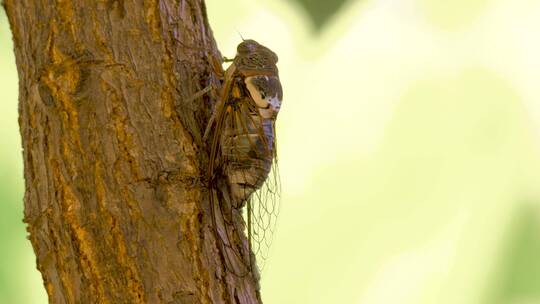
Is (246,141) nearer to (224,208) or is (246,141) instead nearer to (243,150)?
(243,150)

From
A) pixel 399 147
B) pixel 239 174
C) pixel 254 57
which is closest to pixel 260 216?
pixel 239 174

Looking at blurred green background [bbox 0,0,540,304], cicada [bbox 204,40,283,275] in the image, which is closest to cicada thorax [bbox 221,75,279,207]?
cicada [bbox 204,40,283,275]

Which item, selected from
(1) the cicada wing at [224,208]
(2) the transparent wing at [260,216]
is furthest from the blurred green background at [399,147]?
(1) the cicada wing at [224,208]

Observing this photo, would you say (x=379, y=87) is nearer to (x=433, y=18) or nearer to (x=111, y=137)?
(x=433, y=18)

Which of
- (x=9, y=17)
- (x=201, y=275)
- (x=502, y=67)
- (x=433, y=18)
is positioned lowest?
(x=201, y=275)

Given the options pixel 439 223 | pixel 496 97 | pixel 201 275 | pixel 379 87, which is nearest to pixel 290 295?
pixel 439 223

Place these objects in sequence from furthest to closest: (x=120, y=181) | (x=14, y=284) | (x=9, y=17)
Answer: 1. (x=14, y=284)
2. (x=9, y=17)
3. (x=120, y=181)
